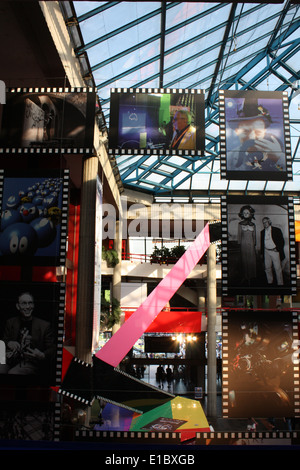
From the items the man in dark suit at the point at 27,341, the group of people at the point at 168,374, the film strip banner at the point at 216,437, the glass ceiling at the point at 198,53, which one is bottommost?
the film strip banner at the point at 216,437

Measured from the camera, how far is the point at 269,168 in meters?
6.37

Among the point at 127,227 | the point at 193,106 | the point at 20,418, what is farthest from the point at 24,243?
the point at 193,106

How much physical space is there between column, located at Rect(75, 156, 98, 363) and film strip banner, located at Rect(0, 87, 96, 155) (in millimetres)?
A: 1260

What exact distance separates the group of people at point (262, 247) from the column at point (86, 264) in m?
2.61

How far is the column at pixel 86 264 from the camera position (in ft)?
22.4

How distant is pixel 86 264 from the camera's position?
7.59 metres

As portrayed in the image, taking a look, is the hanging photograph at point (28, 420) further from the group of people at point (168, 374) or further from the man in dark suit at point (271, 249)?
the man in dark suit at point (271, 249)

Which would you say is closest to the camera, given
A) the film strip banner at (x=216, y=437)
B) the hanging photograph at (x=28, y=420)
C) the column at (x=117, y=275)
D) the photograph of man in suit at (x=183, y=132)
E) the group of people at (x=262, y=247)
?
the film strip banner at (x=216, y=437)

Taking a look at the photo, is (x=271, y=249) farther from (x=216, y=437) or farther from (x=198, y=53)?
(x=198, y=53)

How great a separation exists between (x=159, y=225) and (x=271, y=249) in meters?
1.90

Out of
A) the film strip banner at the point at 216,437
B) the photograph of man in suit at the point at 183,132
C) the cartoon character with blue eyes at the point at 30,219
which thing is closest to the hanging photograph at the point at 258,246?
the photograph of man in suit at the point at 183,132

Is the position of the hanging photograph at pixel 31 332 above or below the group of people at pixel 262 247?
below

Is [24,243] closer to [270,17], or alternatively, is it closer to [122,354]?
[122,354]

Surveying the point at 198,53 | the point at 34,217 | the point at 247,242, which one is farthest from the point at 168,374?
the point at 198,53
